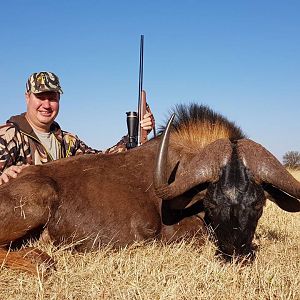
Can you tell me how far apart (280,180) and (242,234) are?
613 mm

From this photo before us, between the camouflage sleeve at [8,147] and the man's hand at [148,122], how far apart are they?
1.63 metres

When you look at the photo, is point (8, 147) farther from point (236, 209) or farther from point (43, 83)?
point (236, 209)

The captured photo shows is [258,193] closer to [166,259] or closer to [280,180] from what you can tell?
[280,180]

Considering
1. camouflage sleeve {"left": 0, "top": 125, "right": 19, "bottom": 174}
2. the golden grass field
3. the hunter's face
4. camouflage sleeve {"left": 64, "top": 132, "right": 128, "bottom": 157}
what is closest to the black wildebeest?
the golden grass field

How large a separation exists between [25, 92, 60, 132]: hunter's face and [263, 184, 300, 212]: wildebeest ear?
10.0 feet

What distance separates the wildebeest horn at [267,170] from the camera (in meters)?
4.35

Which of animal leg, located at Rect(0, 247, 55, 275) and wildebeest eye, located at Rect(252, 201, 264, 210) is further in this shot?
wildebeest eye, located at Rect(252, 201, 264, 210)

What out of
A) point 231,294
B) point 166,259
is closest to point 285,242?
point 166,259

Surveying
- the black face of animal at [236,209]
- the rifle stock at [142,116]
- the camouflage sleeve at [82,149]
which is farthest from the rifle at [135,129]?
the black face of animal at [236,209]

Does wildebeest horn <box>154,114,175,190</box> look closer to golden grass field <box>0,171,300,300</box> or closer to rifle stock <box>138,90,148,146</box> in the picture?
golden grass field <box>0,171,300,300</box>

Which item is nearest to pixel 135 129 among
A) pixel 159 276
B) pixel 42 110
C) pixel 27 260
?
pixel 42 110

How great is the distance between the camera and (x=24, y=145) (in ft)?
19.6

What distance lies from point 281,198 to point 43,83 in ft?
10.8

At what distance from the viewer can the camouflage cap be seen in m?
6.23
